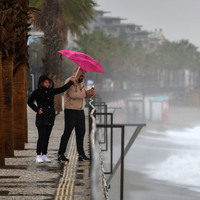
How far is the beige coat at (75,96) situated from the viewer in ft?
31.2

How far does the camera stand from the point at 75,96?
9500 millimetres

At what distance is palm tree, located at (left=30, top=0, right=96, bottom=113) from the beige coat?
1671 cm

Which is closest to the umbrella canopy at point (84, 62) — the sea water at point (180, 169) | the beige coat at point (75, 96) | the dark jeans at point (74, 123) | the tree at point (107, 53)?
the beige coat at point (75, 96)

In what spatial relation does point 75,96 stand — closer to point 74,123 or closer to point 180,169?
point 74,123

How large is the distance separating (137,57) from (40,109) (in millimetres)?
140040

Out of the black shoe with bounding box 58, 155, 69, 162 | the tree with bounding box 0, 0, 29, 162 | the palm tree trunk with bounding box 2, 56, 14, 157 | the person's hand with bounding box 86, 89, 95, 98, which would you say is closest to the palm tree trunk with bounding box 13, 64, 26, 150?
the tree with bounding box 0, 0, 29, 162

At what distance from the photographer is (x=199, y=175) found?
35188 mm

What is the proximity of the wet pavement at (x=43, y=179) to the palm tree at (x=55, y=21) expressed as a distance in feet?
51.7

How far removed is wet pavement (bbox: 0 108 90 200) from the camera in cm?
745

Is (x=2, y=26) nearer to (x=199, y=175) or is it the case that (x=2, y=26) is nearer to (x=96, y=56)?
(x=199, y=175)

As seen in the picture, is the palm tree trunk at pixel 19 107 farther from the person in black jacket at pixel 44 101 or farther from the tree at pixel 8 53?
the person in black jacket at pixel 44 101

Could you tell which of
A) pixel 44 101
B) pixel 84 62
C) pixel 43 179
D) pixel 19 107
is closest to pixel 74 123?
pixel 44 101

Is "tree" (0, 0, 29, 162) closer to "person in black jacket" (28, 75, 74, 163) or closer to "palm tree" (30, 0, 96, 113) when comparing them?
"person in black jacket" (28, 75, 74, 163)

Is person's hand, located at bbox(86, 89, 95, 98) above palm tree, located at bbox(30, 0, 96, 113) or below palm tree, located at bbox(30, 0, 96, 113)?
below
